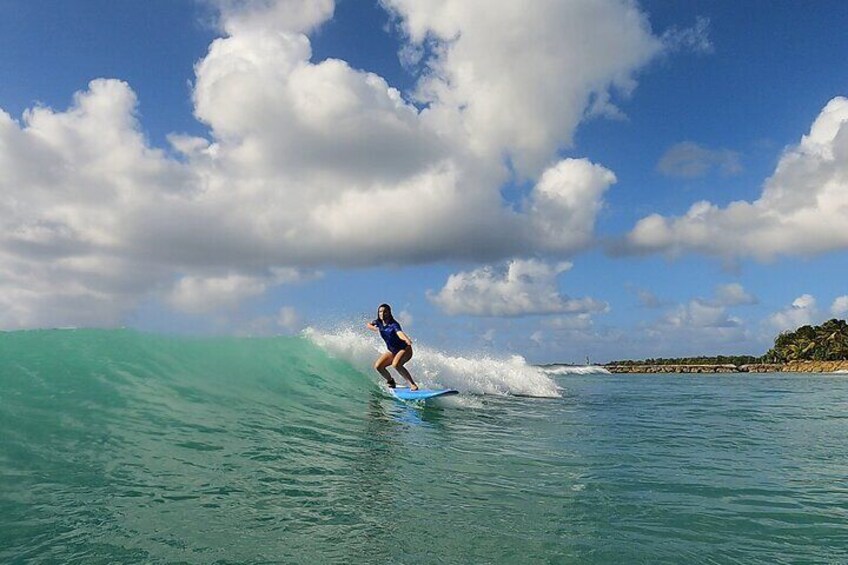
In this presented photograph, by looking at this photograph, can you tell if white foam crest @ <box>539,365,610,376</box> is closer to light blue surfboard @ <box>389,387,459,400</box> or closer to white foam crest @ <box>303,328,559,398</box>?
white foam crest @ <box>303,328,559,398</box>

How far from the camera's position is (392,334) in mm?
15008

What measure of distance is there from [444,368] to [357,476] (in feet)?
48.6

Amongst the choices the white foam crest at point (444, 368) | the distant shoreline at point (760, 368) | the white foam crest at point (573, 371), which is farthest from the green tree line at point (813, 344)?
the white foam crest at point (444, 368)

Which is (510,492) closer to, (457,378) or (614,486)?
(614,486)

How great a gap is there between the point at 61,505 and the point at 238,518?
69.6 inches

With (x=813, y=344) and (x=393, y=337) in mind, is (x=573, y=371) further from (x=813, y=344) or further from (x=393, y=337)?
(x=393, y=337)

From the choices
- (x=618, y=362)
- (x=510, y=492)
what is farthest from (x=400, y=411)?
(x=618, y=362)

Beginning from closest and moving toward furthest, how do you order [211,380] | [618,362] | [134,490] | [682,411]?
[134,490], [211,380], [682,411], [618,362]

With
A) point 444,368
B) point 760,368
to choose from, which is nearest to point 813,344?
point 760,368

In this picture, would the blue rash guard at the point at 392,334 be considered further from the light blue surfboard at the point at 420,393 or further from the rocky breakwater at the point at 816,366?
the rocky breakwater at the point at 816,366

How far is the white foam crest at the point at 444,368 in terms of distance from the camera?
788 inches

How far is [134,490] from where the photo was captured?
19.6ft

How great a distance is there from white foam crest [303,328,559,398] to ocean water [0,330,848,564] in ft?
18.1

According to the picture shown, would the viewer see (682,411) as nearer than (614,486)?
No
